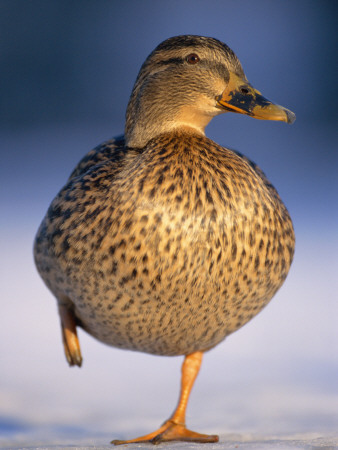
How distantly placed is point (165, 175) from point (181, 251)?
0.24 m

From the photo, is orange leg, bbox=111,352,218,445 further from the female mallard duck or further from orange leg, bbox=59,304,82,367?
orange leg, bbox=59,304,82,367

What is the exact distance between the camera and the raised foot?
245 centimetres

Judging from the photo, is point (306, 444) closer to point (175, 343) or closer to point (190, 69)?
point (175, 343)

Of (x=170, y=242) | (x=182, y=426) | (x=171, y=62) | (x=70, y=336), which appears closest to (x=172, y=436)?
(x=182, y=426)

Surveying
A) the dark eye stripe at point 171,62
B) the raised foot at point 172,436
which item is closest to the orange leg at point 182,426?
the raised foot at point 172,436

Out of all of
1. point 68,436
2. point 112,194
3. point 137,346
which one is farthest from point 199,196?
point 68,436

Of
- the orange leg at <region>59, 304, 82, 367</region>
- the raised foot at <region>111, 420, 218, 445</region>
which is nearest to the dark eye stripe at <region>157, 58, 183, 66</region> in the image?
the orange leg at <region>59, 304, 82, 367</region>

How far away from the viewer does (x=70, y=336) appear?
9.19ft

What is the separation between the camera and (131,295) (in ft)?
7.38

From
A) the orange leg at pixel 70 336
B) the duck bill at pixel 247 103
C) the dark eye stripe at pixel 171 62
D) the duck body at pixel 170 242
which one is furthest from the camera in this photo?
the orange leg at pixel 70 336

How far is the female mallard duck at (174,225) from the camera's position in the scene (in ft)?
7.14

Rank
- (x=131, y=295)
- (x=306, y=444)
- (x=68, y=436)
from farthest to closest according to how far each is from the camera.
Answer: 1. (x=68, y=436)
2. (x=131, y=295)
3. (x=306, y=444)

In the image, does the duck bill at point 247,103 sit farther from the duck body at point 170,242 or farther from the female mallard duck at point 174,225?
the duck body at point 170,242

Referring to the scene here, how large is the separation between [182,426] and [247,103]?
43.6 inches
